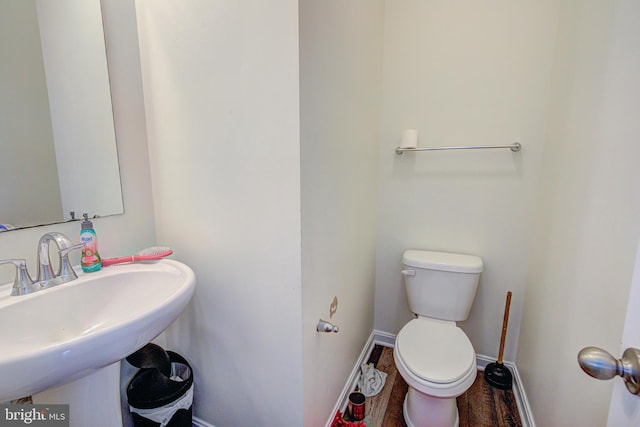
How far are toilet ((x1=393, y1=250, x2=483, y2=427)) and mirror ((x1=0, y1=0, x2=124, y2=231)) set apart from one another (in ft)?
4.63

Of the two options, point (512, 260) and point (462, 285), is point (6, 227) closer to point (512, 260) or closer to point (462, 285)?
point (462, 285)

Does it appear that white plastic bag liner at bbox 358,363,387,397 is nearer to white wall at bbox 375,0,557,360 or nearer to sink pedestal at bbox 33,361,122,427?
white wall at bbox 375,0,557,360

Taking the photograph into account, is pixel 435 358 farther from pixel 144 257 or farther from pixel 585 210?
pixel 144 257

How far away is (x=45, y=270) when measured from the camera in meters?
0.85

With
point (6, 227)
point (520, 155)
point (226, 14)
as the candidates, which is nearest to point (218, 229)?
point (6, 227)

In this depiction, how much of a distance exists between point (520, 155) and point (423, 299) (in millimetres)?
938

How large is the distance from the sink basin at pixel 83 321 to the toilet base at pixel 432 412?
1175 millimetres

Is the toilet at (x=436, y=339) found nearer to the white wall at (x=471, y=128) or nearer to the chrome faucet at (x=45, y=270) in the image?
the white wall at (x=471, y=128)

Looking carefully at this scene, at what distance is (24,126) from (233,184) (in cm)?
64

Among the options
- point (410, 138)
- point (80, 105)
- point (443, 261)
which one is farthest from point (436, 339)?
point (80, 105)

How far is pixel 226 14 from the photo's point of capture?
949 mm

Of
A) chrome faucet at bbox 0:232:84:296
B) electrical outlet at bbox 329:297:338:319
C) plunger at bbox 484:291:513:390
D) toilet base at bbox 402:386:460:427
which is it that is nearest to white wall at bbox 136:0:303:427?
electrical outlet at bbox 329:297:338:319

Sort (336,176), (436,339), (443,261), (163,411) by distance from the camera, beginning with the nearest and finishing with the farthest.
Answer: (163,411) → (336,176) → (436,339) → (443,261)

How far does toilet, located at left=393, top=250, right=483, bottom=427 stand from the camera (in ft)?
4.00
